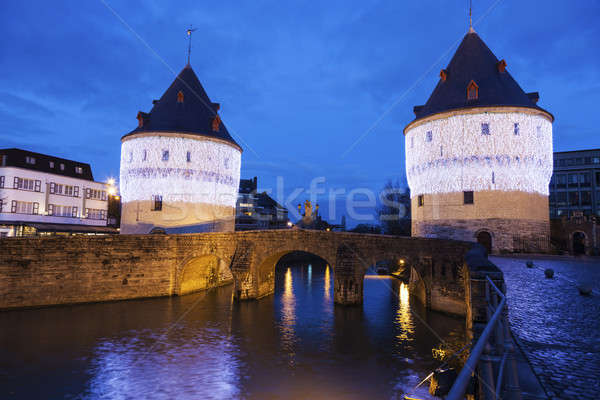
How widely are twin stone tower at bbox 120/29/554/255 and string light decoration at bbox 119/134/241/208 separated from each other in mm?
73

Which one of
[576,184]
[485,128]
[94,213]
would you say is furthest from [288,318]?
[576,184]

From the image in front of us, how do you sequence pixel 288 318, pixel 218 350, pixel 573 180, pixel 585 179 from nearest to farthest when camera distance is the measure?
pixel 218 350, pixel 288 318, pixel 585 179, pixel 573 180

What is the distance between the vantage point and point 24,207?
113 feet

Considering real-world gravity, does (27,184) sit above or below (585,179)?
below

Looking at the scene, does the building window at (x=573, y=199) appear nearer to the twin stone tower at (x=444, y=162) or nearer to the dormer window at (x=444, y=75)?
the twin stone tower at (x=444, y=162)

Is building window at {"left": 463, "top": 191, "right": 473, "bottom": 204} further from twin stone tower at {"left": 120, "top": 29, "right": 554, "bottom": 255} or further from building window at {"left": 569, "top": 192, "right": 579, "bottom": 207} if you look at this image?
building window at {"left": 569, "top": 192, "right": 579, "bottom": 207}

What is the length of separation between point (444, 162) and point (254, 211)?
4711 cm

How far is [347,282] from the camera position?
20.2 m

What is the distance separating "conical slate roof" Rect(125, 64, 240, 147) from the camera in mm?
28078

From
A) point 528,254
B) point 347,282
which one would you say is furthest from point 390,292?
point 528,254

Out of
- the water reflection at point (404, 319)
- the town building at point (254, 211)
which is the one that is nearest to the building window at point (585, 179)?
the water reflection at point (404, 319)

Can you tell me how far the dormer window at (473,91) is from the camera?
23.8 m

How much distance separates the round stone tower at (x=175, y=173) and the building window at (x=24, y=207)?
12.9 m

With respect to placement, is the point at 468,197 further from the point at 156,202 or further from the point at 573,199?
the point at 573,199
